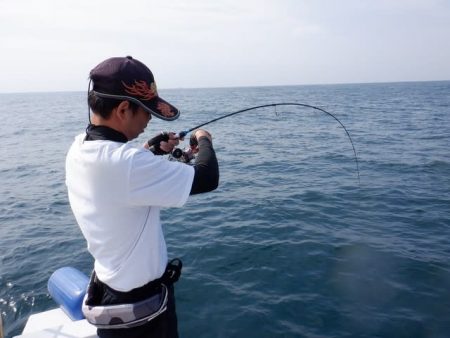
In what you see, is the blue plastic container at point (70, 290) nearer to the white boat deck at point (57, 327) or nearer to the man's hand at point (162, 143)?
the white boat deck at point (57, 327)

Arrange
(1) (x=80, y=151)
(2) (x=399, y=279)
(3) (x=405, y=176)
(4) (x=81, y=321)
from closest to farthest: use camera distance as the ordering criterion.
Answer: (1) (x=80, y=151)
(4) (x=81, y=321)
(2) (x=399, y=279)
(3) (x=405, y=176)

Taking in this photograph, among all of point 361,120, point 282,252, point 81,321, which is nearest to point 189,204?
point 282,252

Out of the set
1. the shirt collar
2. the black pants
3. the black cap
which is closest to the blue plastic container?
the black pants

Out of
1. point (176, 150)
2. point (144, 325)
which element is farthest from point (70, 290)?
point (176, 150)

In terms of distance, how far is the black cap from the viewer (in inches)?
72.5

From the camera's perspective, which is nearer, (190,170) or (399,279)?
(190,170)

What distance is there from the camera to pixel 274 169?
1282 centimetres

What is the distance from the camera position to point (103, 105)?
1.89m

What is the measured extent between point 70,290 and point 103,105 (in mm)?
2328

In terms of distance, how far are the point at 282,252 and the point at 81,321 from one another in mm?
4150

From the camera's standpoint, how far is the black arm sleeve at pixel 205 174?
199 cm

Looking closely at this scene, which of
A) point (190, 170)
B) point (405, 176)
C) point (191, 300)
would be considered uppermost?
point (190, 170)

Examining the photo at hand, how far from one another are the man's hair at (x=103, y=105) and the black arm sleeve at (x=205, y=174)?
0.45 meters

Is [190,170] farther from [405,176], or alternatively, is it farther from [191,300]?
[405,176]
